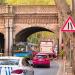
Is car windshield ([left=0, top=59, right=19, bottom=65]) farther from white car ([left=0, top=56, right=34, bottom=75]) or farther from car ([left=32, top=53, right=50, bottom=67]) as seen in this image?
car ([left=32, top=53, right=50, bottom=67])

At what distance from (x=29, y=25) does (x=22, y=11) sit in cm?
210

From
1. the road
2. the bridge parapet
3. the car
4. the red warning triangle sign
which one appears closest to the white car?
the red warning triangle sign

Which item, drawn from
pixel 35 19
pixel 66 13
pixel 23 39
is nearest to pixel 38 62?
pixel 35 19

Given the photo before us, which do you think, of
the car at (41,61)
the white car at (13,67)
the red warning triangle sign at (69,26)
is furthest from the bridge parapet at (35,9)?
the red warning triangle sign at (69,26)

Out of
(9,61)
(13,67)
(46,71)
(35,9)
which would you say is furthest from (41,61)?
(13,67)

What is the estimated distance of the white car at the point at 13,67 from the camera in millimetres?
17438

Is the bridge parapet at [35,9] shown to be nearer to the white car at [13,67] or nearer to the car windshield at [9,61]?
the white car at [13,67]

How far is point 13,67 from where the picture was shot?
17.6 meters

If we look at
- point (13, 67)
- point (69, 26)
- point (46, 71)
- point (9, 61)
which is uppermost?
point (69, 26)

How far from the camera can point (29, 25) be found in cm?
5991

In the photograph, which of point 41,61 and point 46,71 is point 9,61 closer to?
point 46,71

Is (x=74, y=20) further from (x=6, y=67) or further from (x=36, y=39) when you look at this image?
(x=36, y=39)

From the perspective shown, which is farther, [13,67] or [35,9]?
[35,9]

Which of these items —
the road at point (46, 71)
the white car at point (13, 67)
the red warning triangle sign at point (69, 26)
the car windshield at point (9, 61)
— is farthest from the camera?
the road at point (46, 71)
